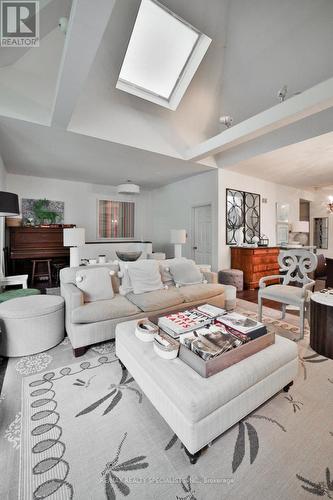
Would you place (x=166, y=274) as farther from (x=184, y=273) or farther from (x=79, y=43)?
(x=79, y=43)

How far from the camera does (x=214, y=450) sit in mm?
1224

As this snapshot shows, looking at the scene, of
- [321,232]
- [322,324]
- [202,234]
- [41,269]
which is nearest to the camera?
[322,324]

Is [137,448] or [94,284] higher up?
[94,284]

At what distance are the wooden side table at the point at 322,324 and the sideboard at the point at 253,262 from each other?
2.58 m

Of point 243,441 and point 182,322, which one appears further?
point 182,322

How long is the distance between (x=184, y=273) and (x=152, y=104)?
121 inches

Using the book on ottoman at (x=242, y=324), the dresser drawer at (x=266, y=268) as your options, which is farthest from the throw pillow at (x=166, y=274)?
the dresser drawer at (x=266, y=268)

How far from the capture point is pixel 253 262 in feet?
16.2

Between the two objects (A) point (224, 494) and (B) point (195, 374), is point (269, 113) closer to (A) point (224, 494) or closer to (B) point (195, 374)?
(B) point (195, 374)

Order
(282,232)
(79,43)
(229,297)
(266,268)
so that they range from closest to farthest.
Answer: (79,43)
(229,297)
(266,268)
(282,232)

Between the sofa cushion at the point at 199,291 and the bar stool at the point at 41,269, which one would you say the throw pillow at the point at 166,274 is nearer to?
the sofa cushion at the point at 199,291

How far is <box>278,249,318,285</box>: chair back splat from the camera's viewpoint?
2928 millimetres

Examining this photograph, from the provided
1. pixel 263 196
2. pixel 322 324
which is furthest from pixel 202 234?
pixel 322 324

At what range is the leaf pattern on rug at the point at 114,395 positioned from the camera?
1.51 meters
